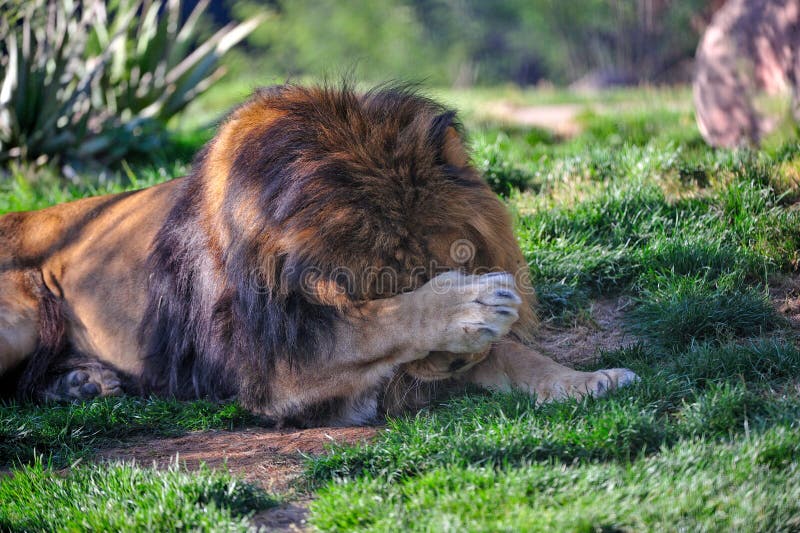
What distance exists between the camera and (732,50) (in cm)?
615

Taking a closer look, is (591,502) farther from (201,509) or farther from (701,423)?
(201,509)

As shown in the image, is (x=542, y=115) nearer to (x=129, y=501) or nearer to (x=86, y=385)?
(x=86, y=385)

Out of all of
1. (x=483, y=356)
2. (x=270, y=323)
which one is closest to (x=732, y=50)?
(x=483, y=356)

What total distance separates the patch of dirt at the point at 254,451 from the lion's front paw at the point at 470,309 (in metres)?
0.50

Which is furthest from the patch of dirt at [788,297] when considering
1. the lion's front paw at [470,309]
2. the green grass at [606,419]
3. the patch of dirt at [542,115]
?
the patch of dirt at [542,115]

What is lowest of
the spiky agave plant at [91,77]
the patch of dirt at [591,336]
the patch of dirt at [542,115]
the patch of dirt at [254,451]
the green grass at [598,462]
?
the patch of dirt at [254,451]

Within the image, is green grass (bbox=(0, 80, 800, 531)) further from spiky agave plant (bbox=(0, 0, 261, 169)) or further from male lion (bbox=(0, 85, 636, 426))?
spiky agave plant (bbox=(0, 0, 261, 169))

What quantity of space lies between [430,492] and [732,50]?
15.0ft

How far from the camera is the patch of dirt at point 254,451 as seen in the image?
3037mm

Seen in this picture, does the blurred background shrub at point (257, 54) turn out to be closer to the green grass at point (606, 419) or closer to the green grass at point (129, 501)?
the green grass at point (606, 419)

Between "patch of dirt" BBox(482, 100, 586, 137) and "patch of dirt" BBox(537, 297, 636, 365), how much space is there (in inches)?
158

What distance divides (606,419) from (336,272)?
99 cm

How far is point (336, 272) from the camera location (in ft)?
10.3

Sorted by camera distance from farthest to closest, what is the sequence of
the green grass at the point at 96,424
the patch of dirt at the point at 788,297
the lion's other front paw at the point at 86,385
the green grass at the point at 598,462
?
the lion's other front paw at the point at 86,385, the patch of dirt at the point at 788,297, the green grass at the point at 96,424, the green grass at the point at 598,462
